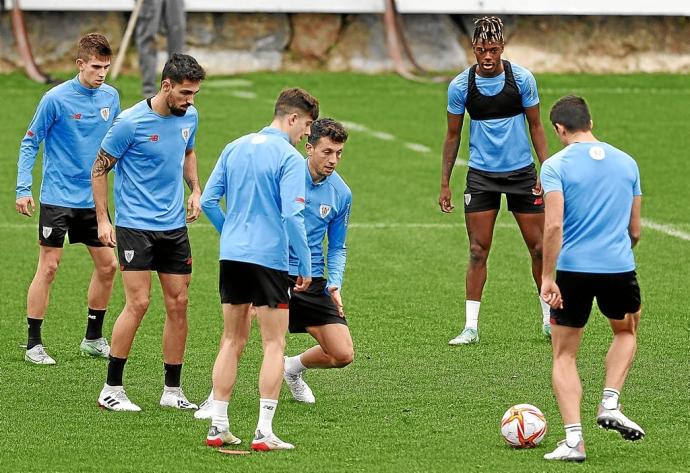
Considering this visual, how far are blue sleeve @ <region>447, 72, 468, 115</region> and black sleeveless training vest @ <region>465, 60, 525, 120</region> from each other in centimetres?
3

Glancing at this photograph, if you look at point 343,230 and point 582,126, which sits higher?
point 582,126

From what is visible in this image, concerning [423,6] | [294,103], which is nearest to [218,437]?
[294,103]

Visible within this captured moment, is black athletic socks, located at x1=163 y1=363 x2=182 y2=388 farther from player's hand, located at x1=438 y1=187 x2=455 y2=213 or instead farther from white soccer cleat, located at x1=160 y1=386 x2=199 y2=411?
player's hand, located at x1=438 y1=187 x2=455 y2=213

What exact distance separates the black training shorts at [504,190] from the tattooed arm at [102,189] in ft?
10.4

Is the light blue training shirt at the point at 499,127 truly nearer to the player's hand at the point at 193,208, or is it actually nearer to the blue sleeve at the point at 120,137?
the player's hand at the point at 193,208

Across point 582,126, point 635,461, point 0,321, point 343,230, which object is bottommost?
point 0,321

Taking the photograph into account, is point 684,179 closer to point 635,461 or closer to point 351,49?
point 351,49

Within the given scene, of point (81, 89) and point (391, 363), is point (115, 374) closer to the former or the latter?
point (391, 363)

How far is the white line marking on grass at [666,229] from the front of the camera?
15.1m

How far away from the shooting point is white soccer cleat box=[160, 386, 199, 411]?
891cm

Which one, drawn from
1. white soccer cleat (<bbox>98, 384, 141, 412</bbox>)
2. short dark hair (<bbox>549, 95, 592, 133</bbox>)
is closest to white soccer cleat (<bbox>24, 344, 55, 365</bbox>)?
white soccer cleat (<bbox>98, 384, 141, 412</bbox>)

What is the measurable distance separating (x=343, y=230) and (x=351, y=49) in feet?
57.7

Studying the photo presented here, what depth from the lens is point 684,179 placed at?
1811cm

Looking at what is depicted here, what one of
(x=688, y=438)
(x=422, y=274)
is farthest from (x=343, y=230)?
(x=422, y=274)
